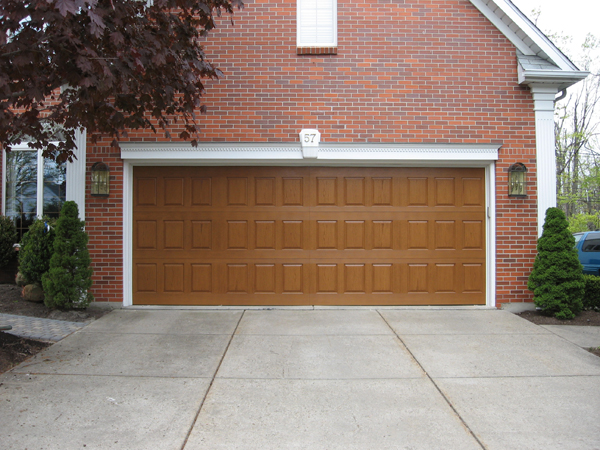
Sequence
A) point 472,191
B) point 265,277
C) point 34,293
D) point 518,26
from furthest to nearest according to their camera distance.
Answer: point 472,191 → point 265,277 → point 518,26 → point 34,293

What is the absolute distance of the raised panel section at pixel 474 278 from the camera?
7.50 m

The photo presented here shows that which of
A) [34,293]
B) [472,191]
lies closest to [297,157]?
[472,191]

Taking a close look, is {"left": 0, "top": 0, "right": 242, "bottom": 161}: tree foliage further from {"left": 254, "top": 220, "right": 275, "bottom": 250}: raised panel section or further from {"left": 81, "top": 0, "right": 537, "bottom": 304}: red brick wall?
{"left": 254, "top": 220, "right": 275, "bottom": 250}: raised panel section

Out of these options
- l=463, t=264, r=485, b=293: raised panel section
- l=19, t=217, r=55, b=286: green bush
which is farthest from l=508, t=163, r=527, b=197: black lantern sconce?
l=19, t=217, r=55, b=286: green bush

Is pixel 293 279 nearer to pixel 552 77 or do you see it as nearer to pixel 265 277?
pixel 265 277

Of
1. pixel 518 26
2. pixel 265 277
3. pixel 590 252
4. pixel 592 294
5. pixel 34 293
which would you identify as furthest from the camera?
pixel 590 252

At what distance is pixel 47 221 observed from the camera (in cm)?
723

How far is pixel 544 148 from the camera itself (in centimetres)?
732

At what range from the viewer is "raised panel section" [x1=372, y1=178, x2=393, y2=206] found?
7.53 metres

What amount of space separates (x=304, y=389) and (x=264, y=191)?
3.99 m

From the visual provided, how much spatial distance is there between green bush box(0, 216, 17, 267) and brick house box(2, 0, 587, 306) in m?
1.47

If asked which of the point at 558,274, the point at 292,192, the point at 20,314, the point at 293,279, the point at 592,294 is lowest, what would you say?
the point at 20,314

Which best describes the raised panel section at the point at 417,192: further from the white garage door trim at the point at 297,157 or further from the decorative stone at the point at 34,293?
the decorative stone at the point at 34,293

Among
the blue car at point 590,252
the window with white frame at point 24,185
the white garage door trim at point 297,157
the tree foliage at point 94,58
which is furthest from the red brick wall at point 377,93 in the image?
the blue car at point 590,252
